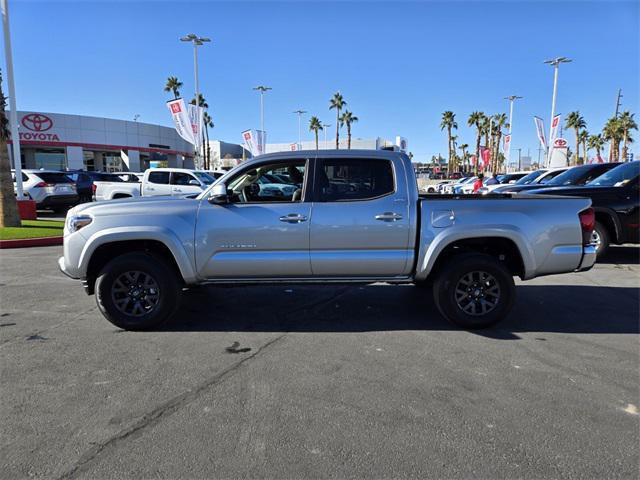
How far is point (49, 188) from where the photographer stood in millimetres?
16312

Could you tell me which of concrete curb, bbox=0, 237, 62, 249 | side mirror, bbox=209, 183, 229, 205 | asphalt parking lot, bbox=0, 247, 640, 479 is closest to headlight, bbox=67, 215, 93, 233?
asphalt parking lot, bbox=0, 247, 640, 479

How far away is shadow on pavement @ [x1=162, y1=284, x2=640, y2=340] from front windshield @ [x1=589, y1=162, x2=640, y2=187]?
2932mm

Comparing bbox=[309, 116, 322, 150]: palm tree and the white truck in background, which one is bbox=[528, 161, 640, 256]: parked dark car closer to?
the white truck in background

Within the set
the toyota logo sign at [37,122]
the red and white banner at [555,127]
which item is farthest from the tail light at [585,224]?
the toyota logo sign at [37,122]

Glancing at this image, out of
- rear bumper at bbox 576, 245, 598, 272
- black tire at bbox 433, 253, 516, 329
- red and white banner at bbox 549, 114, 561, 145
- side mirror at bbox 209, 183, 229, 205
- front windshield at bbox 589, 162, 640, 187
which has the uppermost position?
red and white banner at bbox 549, 114, 561, 145

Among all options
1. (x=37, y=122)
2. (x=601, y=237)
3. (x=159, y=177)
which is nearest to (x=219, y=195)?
(x=601, y=237)

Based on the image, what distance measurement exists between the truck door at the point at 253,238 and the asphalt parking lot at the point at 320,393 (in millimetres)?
686

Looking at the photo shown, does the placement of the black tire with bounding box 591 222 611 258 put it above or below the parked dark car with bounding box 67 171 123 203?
below

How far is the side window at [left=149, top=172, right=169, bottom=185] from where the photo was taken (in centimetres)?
1555

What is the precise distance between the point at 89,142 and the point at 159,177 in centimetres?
3400

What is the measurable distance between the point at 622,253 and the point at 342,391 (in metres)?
8.77

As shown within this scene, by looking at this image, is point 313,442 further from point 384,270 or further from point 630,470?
point 384,270

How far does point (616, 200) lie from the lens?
8008mm

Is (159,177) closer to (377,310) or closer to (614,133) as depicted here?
(377,310)
